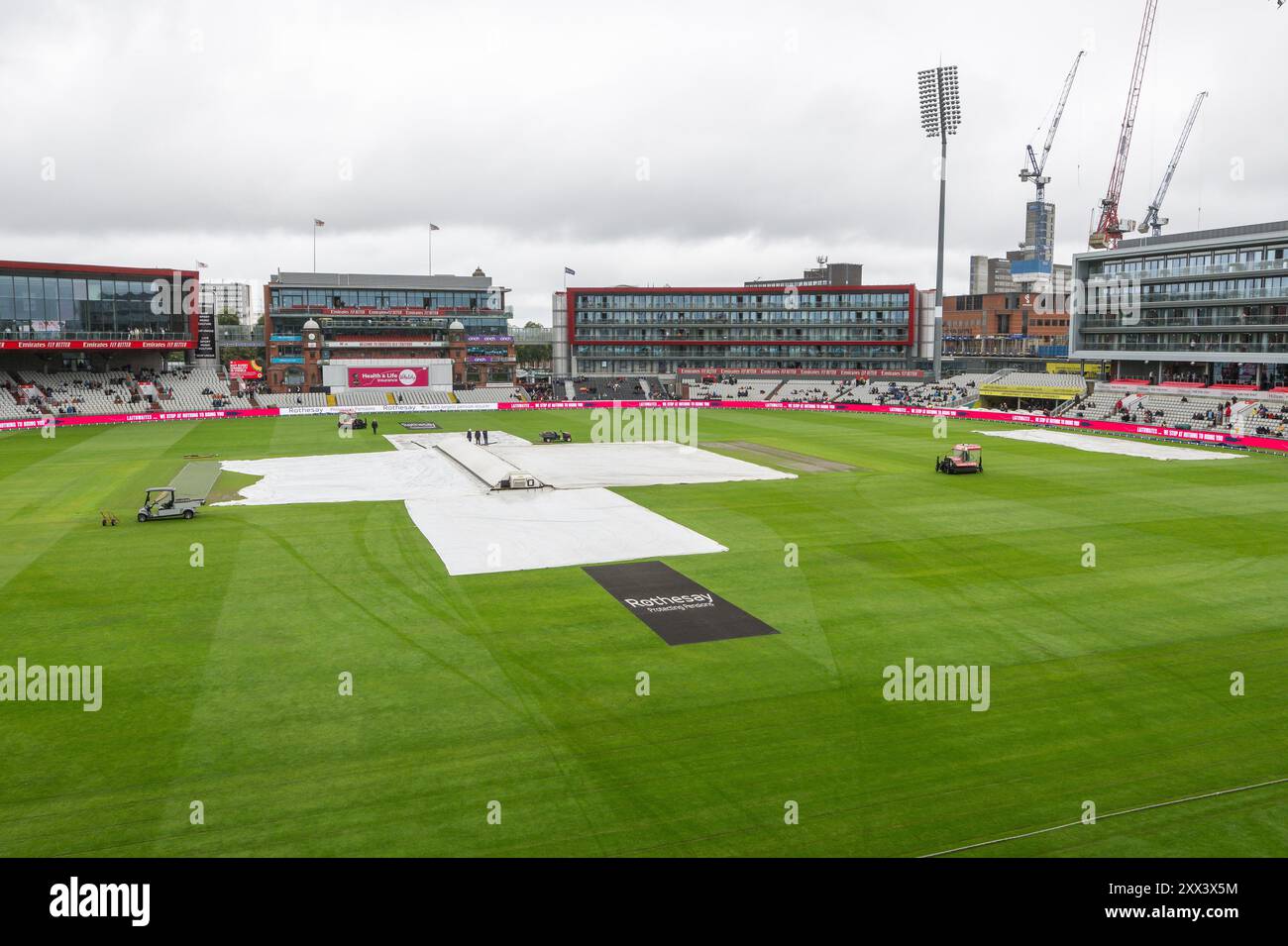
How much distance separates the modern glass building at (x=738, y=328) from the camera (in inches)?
5901

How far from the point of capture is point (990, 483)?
178 ft

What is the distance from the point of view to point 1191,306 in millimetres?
97750

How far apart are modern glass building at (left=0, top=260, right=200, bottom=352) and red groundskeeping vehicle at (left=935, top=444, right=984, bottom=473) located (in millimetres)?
92175

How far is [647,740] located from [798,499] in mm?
31114

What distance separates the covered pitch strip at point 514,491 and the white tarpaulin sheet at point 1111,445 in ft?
97.7

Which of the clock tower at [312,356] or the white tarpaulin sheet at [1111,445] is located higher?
the clock tower at [312,356]

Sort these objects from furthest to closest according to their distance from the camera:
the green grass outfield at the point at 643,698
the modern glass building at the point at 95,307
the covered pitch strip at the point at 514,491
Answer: the modern glass building at the point at 95,307, the covered pitch strip at the point at 514,491, the green grass outfield at the point at 643,698

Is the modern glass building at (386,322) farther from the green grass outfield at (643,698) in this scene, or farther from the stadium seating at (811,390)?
the green grass outfield at (643,698)

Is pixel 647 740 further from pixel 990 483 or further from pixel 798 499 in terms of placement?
pixel 990 483

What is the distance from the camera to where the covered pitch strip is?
3666 cm

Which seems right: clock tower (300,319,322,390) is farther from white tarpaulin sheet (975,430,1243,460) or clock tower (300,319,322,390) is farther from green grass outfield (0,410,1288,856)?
green grass outfield (0,410,1288,856)

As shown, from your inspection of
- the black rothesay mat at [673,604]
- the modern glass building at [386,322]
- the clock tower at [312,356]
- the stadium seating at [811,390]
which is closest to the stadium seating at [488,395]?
the modern glass building at [386,322]

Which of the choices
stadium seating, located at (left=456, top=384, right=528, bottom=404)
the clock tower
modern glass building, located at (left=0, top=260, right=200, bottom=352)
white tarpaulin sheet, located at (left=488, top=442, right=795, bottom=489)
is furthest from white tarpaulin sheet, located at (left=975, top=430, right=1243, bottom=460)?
modern glass building, located at (left=0, top=260, right=200, bottom=352)
